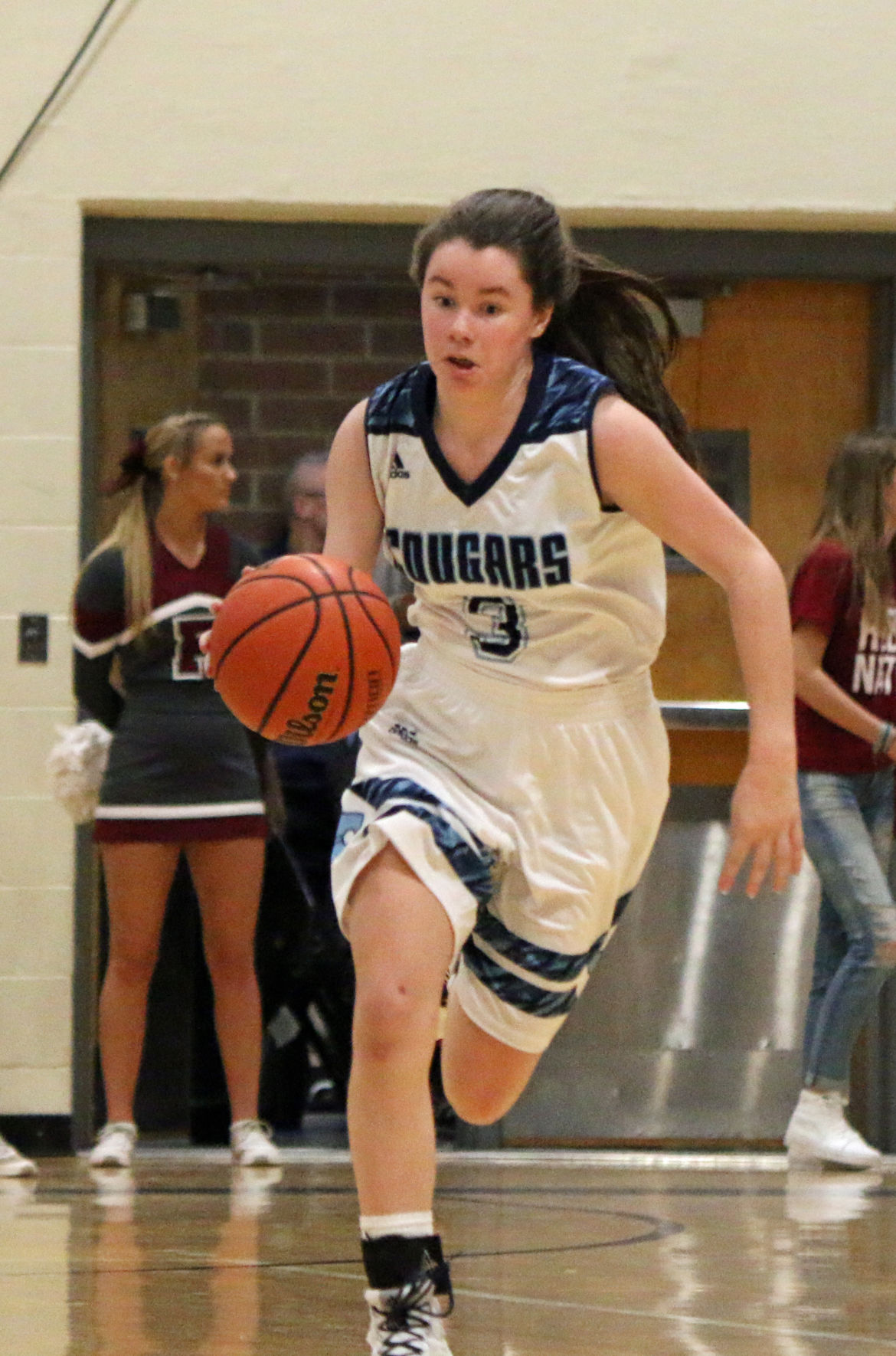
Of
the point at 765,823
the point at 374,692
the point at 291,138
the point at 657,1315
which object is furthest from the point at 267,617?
the point at 291,138

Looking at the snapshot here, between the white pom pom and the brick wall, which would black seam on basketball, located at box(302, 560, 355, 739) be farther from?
the brick wall

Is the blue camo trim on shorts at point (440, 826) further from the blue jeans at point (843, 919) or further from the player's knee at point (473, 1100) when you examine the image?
the blue jeans at point (843, 919)

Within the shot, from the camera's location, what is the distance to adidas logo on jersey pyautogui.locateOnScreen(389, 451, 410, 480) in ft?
9.84

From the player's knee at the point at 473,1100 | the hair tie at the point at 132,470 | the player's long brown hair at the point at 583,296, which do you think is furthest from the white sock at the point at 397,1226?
the hair tie at the point at 132,470

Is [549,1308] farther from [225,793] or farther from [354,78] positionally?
[354,78]

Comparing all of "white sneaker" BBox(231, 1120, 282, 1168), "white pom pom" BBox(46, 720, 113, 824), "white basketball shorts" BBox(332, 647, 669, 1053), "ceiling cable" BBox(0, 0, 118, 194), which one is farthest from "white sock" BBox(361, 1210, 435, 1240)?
"ceiling cable" BBox(0, 0, 118, 194)

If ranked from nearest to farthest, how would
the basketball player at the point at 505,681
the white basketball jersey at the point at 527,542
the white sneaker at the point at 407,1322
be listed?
the white sneaker at the point at 407,1322, the basketball player at the point at 505,681, the white basketball jersey at the point at 527,542

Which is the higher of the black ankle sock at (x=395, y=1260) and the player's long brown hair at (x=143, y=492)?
the player's long brown hair at (x=143, y=492)

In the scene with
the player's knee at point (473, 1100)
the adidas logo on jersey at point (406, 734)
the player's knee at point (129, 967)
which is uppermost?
the adidas logo on jersey at point (406, 734)

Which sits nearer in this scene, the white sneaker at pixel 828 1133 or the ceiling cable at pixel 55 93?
the white sneaker at pixel 828 1133

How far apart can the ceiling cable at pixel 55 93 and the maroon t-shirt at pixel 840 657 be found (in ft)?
8.08

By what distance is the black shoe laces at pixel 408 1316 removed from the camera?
260 centimetres

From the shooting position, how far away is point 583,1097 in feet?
19.8

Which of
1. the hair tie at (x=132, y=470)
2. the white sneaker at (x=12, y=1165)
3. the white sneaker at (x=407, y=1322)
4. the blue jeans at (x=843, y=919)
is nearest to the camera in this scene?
the white sneaker at (x=407, y=1322)
